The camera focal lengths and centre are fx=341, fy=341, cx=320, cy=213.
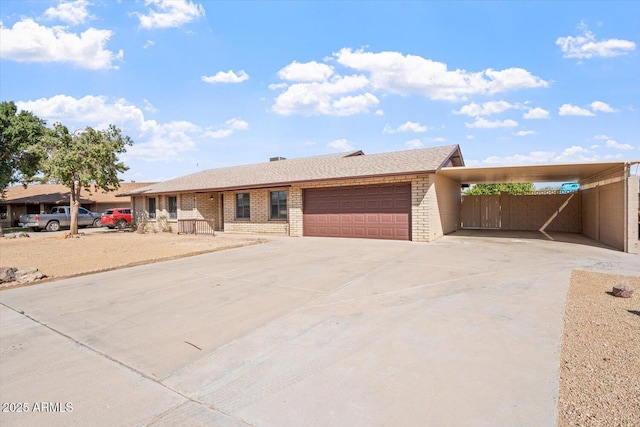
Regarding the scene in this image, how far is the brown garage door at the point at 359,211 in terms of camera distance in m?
14.5

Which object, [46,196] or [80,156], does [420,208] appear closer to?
[80,156]

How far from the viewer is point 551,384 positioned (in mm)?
3037

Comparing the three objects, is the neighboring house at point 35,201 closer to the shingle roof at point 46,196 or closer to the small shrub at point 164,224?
the shingle roof at point 46,196

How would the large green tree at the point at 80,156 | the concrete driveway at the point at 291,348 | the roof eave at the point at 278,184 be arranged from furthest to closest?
1. the large green tree at the point at 80,156
2. the roof eave at the point at 278,184
3. the concrete driveway at the point at 291,348

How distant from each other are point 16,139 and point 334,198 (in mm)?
22897

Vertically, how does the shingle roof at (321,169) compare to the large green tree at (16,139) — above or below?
below

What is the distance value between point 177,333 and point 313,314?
6.25 feet

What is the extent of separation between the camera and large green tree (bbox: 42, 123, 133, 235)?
19500 mm

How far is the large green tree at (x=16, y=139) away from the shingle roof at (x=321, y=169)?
317 inches

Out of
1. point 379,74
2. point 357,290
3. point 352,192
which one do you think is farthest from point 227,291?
point 379,74

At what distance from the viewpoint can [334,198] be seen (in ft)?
53.4

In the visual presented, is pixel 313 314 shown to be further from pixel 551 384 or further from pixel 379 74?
pixel 379 74

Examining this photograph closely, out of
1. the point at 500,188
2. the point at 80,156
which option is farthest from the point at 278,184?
the point at 500,188

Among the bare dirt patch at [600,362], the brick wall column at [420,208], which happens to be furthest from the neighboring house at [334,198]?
the bare dirt patch at [600,362]
